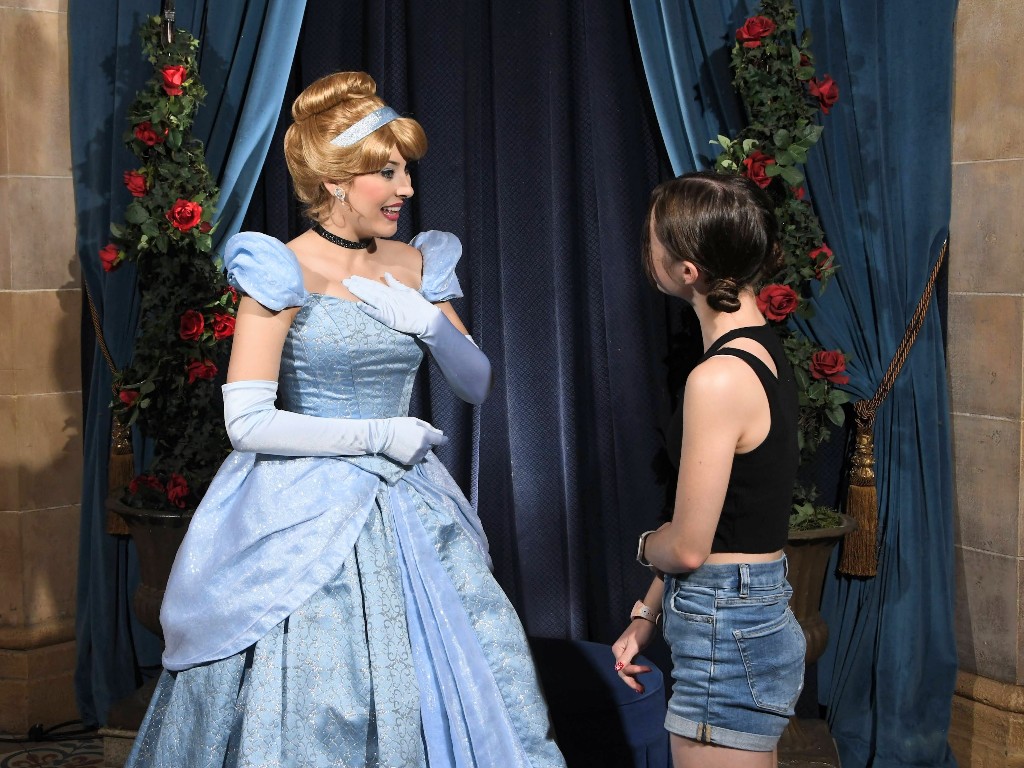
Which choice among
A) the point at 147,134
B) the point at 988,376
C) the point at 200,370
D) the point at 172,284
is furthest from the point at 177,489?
the point at 988,376

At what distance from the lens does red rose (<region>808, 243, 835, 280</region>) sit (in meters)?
2.97

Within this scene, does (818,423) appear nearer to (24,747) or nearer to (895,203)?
(895,203)

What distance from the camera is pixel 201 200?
305 cm

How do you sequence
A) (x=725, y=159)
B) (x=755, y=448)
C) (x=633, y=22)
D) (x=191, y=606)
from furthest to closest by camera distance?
(x=633, y=22) < (x=725, y=159) < (x=191, y=606) < (x=755, y=448)

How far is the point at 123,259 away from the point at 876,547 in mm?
2039

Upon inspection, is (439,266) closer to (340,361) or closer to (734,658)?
(340,361)

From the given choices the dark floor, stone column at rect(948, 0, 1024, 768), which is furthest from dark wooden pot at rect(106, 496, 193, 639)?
stone column at rect(948, 0, 1024, 768)

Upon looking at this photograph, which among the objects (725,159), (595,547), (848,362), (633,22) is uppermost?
(633,22)

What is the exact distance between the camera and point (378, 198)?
2.15 m

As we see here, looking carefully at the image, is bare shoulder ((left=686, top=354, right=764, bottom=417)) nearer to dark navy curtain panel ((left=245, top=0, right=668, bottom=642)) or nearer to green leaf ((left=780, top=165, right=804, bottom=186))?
green leaf ((left=780, top=165, right=804, bottom=186))

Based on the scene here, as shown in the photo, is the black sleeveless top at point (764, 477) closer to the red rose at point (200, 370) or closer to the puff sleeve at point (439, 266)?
the puff sleeve at point (439, 266)

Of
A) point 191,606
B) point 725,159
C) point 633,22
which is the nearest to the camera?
point 191,606

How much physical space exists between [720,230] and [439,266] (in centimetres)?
74

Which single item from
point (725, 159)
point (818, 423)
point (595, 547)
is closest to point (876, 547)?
point (818, 423)
